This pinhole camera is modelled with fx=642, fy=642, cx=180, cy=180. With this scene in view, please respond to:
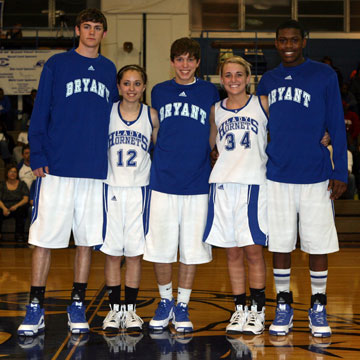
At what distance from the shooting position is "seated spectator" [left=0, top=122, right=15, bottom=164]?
11.4 m

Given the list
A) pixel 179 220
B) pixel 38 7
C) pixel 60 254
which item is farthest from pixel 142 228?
pixel 38 7

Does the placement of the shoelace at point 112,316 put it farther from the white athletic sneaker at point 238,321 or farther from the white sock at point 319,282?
the white sock at point 319,282

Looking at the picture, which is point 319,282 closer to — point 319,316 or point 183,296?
point 319,316

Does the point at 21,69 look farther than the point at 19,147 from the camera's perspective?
Yes

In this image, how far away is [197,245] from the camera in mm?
3955

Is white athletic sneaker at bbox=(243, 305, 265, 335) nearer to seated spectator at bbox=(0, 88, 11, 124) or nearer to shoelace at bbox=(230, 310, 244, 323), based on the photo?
shoelace at bbox=(230, 310, 244, 323)

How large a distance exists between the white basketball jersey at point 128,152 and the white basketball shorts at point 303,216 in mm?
814

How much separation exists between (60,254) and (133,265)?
12.9 feet

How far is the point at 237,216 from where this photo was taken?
3889 mm

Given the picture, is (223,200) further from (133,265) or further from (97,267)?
(97,267)

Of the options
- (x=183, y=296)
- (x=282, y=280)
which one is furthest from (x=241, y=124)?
(x=183, y=296)

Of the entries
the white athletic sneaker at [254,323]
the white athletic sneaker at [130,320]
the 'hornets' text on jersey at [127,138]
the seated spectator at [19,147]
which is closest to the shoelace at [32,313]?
the white athletic sneaker at [130,320]

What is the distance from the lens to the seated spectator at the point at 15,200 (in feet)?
29.8

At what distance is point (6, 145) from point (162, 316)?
819 centimetres
